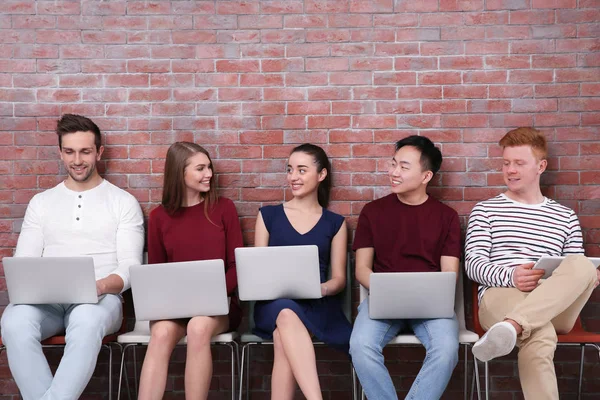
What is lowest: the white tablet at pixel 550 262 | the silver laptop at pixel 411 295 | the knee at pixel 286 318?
the knee at pixel 286 318

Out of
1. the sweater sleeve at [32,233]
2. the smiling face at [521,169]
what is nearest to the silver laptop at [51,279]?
the sweater sleeve at [32,233]

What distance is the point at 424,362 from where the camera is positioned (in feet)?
10.2

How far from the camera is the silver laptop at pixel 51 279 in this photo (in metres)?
3.09

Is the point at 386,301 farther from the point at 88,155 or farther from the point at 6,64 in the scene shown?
the point at 6,64

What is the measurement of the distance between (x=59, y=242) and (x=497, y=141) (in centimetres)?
250

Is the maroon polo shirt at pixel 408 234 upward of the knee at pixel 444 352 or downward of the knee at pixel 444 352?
upward

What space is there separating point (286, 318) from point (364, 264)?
62cm

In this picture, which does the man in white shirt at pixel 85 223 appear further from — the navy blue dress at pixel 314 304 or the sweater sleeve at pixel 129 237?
the navy blue dress at pixel 314 304

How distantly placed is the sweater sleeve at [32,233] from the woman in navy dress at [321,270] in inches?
46.5

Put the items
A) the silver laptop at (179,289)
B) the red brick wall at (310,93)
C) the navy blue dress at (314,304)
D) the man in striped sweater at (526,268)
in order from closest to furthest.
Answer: the man in striped sweater at (526,268)
the silver laptop at (179,289)
the navy blue dress at (314,304)
the red brick wall at (310,93)

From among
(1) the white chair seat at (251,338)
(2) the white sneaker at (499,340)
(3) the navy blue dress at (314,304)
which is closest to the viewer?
(2) the white sneaker at (499,340)

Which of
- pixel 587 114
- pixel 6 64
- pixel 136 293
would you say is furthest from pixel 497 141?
pixel 6 64

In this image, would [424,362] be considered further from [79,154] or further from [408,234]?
[79,154]

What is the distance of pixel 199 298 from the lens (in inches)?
124
